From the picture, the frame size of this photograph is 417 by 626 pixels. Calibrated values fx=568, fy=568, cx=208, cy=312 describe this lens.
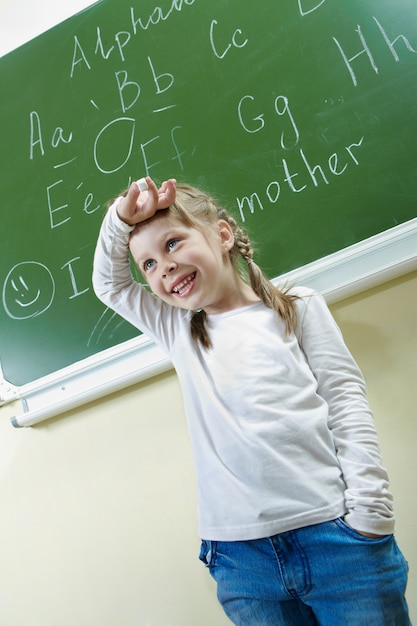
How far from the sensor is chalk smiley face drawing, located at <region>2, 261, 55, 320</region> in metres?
1.85

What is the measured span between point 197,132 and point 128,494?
1.10 metres

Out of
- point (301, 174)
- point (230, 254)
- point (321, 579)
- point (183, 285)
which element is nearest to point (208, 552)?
point (321, 579)

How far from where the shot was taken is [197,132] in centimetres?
172

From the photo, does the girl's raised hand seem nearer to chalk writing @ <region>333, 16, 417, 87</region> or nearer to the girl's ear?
the girl's ear

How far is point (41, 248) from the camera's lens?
188cm

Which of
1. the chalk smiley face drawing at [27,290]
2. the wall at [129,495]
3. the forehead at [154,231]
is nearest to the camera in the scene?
the forehead at [154,231]

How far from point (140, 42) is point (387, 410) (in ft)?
4.55

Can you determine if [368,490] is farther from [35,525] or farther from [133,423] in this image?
[35,525]

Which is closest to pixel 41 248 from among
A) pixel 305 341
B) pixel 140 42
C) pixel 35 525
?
pixel 140 42

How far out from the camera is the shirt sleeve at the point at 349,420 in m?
1.04

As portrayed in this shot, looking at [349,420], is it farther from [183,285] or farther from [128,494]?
[128,494]

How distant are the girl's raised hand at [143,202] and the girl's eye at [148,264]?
87mm

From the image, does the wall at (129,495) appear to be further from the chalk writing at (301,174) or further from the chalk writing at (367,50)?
the chalk writing at (367,50)

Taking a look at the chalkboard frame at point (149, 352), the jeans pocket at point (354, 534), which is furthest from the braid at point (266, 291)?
the jeans pocket at point (354, 534)
